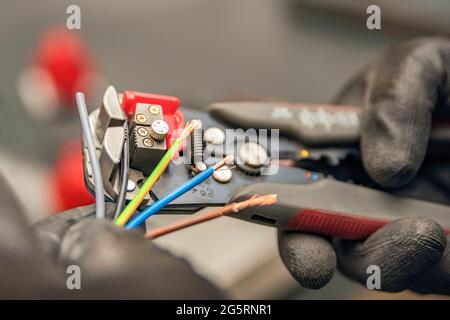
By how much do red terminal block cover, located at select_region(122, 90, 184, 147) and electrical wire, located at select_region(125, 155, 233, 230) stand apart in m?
0.07

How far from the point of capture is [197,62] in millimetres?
1530

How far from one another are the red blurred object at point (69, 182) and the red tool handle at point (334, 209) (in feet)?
1.39

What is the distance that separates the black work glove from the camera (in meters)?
0.71

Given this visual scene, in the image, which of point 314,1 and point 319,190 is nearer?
point 319,190

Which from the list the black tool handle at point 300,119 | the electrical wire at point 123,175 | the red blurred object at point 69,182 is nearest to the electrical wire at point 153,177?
the electrical wire at point 123,175

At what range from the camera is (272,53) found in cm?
158

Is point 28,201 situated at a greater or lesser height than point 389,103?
lesser

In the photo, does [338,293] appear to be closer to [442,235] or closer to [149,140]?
[442,235]

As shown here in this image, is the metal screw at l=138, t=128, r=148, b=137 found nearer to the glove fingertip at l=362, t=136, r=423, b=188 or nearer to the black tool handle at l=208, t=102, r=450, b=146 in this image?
the black tool handle at l=208, t=102, r=450, b=146

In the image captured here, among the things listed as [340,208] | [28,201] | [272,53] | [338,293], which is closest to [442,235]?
[340,208]

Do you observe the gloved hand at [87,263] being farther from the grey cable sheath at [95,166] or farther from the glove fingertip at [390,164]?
the glove fingertip at [390,164]

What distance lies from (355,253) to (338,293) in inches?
10.1

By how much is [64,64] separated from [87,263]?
0.93 meters

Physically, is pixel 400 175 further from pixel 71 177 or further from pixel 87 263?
pixel 71 177
